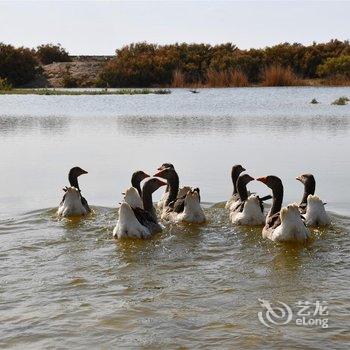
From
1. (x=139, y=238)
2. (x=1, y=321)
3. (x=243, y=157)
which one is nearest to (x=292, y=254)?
(x=139, y=238)

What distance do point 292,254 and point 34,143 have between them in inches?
485

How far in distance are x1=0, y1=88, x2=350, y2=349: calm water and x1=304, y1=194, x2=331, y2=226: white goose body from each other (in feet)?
0.69

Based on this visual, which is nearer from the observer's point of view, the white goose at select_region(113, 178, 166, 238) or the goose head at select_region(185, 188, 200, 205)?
the white goose at select_region(113, 178, 166, 238)

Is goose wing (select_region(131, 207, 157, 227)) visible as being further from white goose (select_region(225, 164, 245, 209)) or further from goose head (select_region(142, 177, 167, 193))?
white goose (select_region(225, 164, 245, 209))

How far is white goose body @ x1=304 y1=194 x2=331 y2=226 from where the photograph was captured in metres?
10.1

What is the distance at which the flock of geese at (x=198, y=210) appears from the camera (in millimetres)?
9305

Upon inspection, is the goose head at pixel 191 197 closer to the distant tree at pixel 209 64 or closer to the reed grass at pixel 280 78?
the reed grass at pixel 280 78

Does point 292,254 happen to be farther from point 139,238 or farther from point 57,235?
point 57,235

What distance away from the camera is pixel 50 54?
229 feet

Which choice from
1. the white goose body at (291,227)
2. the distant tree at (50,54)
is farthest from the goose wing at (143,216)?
the distant tree at (50,54)

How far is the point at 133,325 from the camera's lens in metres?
6.34

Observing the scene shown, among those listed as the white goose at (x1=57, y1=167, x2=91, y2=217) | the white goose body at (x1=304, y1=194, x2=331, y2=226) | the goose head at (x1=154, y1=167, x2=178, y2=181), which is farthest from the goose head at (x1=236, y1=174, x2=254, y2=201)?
the white goose at (x1=57, y1=167, x2=91, y2=217)

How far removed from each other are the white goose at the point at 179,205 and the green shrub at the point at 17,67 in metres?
48.1

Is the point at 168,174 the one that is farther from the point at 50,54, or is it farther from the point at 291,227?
the point at 50,54
